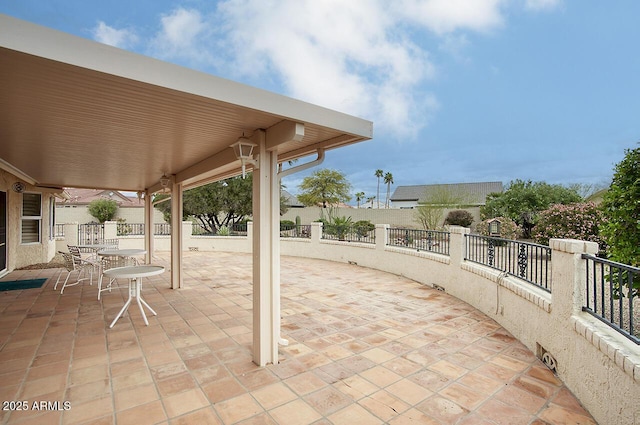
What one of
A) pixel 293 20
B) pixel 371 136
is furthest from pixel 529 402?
pixel 293 20

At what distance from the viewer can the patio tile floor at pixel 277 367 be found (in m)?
2.42

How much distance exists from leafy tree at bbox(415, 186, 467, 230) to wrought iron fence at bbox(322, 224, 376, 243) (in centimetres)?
901

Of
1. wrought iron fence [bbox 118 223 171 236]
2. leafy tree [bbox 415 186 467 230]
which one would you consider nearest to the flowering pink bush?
leafy tree [bbox 415 186 467 230]

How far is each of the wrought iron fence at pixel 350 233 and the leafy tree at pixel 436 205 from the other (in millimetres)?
9007

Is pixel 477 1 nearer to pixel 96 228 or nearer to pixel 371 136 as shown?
pixel 371 136

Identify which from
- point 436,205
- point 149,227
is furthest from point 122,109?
point 436,205

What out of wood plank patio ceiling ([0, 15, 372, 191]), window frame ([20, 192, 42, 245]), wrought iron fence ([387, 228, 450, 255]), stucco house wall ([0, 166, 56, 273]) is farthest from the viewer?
window frame ([20, 192, 42, 245])

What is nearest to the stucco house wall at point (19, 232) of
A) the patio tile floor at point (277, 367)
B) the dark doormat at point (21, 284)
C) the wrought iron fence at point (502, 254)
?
the dark doormat at point (21, 284)

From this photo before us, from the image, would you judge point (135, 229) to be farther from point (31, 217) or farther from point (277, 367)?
point (277, 367)

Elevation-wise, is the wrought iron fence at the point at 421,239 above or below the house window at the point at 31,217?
below

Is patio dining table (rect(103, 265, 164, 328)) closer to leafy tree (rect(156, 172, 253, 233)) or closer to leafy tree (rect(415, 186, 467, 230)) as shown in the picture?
leafy tree (rect(156, 172, 253, 233))

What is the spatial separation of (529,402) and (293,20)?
43.3ft

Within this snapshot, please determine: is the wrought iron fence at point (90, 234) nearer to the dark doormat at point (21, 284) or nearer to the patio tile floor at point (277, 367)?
the dark doormat at point (21, 284)

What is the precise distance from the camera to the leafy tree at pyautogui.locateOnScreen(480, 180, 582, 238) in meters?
17.0
